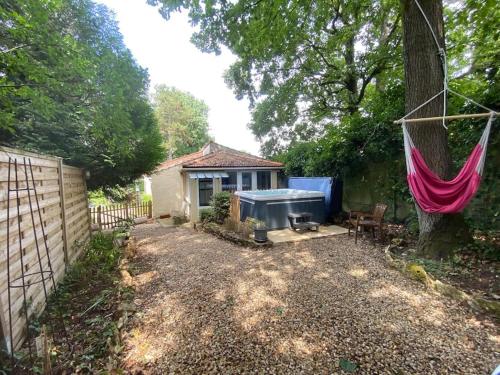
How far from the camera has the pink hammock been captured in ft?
11.3

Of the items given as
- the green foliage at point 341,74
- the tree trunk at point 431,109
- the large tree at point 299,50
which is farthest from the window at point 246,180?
the tree trunk at point 431,109

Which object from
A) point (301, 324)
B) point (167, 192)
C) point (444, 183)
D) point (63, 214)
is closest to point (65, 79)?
point (63, 214)

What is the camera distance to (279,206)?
307 inches

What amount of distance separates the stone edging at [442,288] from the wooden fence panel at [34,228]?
15.6 feet

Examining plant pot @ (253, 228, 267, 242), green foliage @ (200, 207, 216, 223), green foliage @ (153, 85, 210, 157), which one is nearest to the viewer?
plant pot @ (253, 228, 267, 242)

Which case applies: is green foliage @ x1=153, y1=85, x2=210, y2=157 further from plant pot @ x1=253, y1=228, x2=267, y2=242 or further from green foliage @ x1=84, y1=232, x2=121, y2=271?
plant pot @ x1=253, y1=228, x2=267, y2=242

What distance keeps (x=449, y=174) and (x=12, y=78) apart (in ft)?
25.1

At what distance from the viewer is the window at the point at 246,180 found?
12.5 metres

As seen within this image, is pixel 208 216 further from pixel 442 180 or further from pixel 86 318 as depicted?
pixel 442 180

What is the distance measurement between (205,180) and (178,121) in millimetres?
18453

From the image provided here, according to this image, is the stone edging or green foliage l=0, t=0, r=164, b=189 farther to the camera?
green foliage l=0, t=0, r=164, b=189

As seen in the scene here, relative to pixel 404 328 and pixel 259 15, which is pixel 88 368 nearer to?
pixel 404 328

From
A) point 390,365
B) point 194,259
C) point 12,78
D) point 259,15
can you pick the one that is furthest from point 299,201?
point 12,78

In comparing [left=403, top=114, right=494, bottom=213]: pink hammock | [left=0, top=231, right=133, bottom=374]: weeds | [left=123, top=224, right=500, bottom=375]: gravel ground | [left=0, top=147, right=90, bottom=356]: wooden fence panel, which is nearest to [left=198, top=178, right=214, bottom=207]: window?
[left=0, top=147, right=90, bottom=356]: wooden fence panel
